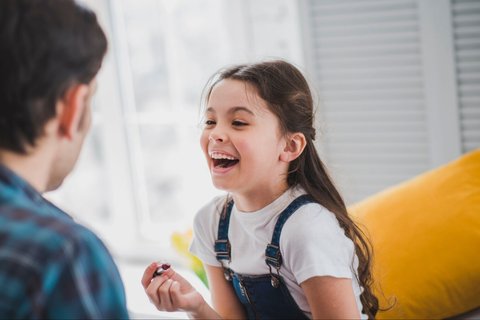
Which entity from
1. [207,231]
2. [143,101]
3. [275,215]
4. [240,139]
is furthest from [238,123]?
[143,101]

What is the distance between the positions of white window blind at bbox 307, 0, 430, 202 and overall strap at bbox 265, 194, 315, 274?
2.45 feet

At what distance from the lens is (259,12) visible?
7.95ft

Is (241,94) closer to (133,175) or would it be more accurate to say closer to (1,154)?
(1,154)

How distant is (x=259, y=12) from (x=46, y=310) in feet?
5.99

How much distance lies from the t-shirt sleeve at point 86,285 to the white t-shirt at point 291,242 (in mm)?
519

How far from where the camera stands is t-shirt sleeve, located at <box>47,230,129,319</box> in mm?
775

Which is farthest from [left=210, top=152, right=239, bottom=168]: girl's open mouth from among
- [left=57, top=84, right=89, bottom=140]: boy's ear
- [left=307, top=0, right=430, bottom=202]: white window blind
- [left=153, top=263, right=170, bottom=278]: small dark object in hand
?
[left=307, top=0, right=430, bottom=202]: white window blind

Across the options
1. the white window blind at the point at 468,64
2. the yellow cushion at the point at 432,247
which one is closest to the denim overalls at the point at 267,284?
the yellow cushion at the point at 432,247

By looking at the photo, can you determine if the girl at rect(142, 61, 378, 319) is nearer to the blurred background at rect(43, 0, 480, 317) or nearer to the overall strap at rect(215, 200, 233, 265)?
the overall strap at rect(215, 200, 233, 265)

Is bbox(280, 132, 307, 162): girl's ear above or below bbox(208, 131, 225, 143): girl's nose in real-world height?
below

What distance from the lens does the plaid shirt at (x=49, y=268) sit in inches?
29.8

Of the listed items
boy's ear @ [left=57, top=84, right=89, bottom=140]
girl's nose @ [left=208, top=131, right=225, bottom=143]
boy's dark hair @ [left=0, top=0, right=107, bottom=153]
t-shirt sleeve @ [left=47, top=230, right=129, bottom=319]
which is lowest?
t-shirt sleeve @ [left=47, top=230, right=129, bottom=319]

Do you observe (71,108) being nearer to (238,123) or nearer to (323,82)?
(238,123)

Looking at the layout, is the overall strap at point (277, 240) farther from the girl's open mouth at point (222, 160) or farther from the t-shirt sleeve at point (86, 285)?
the t-shirt sleeve at point (86, 285)
